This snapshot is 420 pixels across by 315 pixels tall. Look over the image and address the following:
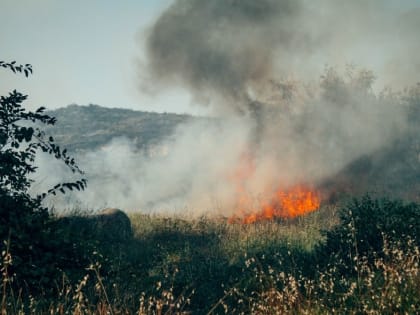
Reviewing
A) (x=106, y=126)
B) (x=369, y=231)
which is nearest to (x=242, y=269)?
(x=369, y=231)

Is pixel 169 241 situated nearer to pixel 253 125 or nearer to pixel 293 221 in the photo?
pixel 293 221

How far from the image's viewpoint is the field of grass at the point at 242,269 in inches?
177

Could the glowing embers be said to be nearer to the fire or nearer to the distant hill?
the fire

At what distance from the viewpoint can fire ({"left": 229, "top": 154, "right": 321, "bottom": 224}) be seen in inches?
603

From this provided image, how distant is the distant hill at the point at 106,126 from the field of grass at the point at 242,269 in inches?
1098

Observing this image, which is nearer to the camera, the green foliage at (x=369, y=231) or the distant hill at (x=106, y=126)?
the green foliage at (x=369, y=231)

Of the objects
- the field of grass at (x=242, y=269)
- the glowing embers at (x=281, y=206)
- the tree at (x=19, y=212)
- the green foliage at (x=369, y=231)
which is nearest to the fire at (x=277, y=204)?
the glowing embers at (x=281, y=206)

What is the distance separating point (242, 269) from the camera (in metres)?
8.00

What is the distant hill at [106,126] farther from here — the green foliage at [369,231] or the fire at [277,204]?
the green foliage at [369,231]

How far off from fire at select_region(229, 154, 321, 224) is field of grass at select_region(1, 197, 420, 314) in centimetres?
106

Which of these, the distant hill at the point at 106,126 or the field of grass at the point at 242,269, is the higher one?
the distant hill at the point at 106,126

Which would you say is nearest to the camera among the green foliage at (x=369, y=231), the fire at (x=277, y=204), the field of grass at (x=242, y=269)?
the field of grass at (x=242, y=269)

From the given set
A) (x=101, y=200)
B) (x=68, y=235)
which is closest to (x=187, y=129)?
(x=101, y=200)

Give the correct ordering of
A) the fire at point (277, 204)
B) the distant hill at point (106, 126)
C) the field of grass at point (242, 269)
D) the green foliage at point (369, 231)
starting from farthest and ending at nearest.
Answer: the distant hill at point (106, 126), the fire at point (277, 204), the green foliage at point (369, 231), the field of grass at point (242, 269)
